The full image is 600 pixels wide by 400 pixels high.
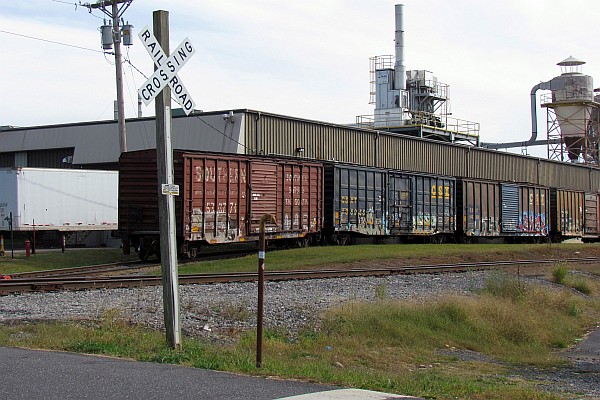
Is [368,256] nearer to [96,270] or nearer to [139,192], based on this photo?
[139,192]

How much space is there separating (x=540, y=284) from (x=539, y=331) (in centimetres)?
616

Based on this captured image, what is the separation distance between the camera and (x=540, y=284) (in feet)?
73.5

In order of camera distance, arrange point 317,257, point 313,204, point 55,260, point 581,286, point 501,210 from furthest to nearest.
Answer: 1. point 501,210
2. point 313,204
3. point 55,260
4. point 317,257
5. point 581,286

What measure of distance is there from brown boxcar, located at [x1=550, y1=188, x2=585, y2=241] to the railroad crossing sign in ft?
141

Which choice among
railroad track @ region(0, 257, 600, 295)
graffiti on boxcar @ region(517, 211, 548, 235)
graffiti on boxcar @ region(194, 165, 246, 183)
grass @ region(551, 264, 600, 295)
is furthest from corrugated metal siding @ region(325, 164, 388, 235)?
graffiti on boxcar @ region(517, 211, 548, 235)

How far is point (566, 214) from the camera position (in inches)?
1961

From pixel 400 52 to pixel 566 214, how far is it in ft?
71.6

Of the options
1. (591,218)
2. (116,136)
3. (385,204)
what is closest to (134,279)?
(385,204)

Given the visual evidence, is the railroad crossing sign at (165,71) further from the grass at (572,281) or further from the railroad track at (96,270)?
the grass at (572,281)

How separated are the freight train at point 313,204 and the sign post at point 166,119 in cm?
1450

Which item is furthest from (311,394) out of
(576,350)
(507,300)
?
(507,300)

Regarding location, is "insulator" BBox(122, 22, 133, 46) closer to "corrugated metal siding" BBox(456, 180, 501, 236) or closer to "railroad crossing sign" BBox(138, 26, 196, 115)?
"corrugated metal siding" BBox(456, 180, 501, 236)

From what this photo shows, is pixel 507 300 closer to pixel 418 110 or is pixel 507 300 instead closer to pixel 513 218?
pixel 513 218

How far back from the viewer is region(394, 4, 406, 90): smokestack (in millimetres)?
63781
